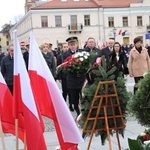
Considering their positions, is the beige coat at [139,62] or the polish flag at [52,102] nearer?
the polish flag at [52,102]

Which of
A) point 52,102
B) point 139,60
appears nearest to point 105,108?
point 52,102

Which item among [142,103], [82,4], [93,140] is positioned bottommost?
[93,140]

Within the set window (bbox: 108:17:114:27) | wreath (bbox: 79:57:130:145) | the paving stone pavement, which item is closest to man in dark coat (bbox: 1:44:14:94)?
the paving stone pavement

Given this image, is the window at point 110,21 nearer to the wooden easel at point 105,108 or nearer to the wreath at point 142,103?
the wooden easel at point 105,108

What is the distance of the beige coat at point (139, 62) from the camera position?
32.0 ft

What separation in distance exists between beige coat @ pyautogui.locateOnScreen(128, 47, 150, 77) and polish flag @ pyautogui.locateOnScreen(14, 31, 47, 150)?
20.2ft

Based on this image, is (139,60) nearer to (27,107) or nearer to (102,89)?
(102,89)

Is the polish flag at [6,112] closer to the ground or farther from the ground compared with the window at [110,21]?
closer to the ground

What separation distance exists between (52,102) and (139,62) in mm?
6162

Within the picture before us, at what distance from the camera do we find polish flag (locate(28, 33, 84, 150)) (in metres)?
3.91

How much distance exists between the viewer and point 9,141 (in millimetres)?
6516

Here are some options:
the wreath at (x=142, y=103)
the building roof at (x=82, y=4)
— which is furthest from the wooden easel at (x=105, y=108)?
the building roof at (x=82, y=4)

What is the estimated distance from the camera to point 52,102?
3.93m

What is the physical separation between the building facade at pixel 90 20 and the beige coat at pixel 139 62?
174 ft
